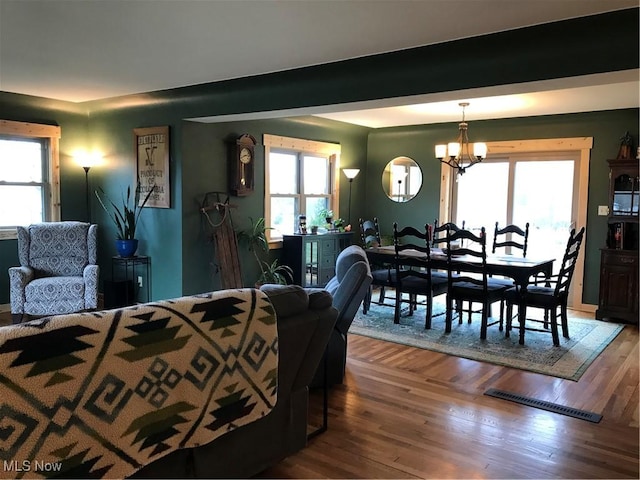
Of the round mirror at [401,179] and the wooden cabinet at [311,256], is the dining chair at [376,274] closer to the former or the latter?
the wooden cabinet at [311,256]

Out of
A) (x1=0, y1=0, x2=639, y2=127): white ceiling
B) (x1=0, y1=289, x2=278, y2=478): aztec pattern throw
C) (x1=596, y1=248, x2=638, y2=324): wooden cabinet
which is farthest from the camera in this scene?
(x1=596, y1=248, x2=638, y2=324): wooden cabinet

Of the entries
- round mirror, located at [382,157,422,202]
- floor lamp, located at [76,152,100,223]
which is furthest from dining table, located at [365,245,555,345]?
floor lamp, located at [76,152,100,223]

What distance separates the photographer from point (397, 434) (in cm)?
296

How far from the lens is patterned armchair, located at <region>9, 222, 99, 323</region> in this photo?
5.14 metres

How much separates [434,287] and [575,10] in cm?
297

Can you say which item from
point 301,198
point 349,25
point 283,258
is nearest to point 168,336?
point 349,25

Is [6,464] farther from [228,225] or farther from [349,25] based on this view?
[228,225]

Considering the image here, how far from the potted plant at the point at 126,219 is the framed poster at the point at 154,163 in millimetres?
65

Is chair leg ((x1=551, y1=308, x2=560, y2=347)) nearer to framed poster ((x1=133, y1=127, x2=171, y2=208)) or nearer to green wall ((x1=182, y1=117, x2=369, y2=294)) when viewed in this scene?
green wall ((x1=182, y1=117, x2=369, y2=294))

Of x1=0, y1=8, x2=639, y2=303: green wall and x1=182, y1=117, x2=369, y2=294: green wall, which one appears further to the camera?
x1=182, y1=117, x2=369, y2=294: green wall

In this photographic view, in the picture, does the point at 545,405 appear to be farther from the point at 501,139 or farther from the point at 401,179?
the point at 401,179

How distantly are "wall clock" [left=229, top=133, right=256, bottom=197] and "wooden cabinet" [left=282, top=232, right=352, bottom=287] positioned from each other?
0.91 metres

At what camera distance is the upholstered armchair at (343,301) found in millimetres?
3580

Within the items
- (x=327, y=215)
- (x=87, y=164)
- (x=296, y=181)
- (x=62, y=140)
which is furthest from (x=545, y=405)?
(x=62, y=140)
